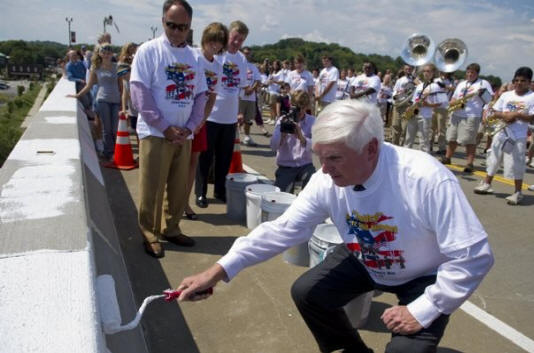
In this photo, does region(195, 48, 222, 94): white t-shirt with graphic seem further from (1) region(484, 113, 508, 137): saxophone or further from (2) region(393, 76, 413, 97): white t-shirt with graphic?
(2) region(393, 76, 413, 97): white t-shirt with graphic

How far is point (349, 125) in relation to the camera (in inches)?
79.2

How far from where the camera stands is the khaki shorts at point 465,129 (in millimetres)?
9383

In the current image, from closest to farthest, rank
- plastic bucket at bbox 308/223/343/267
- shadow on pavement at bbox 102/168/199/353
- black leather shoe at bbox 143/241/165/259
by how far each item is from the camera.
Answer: shadow on pavement at bbox 102/168/199/353, plastic bucket at bbox 308/223/343/267, black leather shoe at bbox 143/241/165/259

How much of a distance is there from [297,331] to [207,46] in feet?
10.8

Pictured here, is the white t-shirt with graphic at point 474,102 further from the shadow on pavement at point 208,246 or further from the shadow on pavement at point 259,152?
the shadow on pavement at point 208,246

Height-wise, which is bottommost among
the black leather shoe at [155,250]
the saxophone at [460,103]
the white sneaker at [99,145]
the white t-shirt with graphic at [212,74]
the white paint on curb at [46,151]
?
the black leather shoe at [155,250]

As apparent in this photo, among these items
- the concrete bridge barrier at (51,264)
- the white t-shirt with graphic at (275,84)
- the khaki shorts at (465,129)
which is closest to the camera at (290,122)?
the concrete bridge barrier at (51,264)

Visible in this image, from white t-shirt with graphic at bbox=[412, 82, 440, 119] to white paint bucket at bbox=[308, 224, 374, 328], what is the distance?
6.86 meters

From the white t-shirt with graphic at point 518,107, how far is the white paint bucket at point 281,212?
4.52 metres

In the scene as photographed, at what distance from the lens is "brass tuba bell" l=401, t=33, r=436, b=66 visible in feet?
41.4

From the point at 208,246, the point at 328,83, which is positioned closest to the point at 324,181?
the point at 208,246

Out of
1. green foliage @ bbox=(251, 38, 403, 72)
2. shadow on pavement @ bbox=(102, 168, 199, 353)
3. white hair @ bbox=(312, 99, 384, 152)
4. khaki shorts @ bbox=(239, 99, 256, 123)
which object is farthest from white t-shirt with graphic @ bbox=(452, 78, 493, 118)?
green foliage @ bbox=(251, 38, 403, 72)

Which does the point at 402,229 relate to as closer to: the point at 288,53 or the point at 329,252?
the point at 329,252

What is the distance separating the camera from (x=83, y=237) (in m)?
1.93
